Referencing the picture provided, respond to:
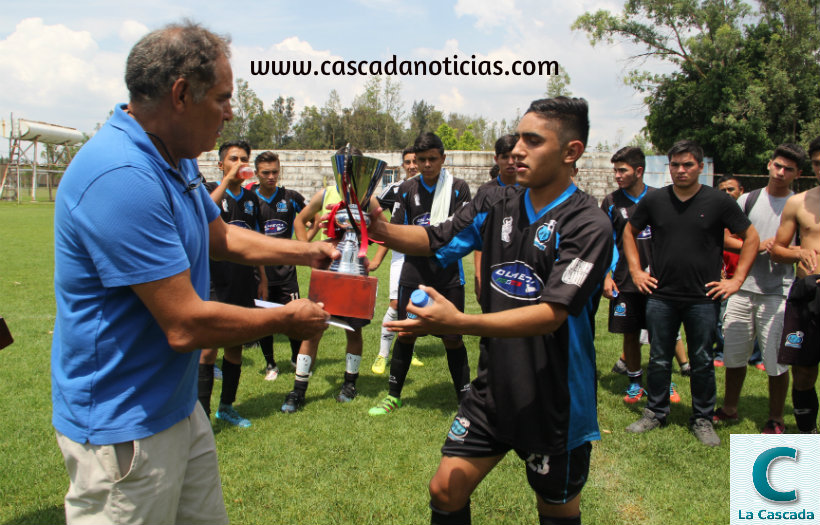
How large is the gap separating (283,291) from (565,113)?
16.3ft

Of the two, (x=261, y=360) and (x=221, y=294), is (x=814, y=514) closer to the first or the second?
(x=221, y=294)

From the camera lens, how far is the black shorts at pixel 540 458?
2797mm

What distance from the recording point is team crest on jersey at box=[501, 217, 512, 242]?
115 inches

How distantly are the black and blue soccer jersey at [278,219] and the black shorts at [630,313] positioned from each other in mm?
3778

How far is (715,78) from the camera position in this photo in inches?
1209

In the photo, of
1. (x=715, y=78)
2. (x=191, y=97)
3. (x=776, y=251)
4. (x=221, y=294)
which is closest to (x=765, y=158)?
(x=715, y=78)

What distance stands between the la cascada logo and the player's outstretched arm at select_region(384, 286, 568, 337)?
99.4 inches

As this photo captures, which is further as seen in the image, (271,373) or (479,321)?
(271,373)

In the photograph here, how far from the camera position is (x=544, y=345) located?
279cm

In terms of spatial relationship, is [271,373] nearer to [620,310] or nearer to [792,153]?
[620,310]

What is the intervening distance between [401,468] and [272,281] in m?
3.21

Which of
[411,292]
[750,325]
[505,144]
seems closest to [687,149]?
[750,325]

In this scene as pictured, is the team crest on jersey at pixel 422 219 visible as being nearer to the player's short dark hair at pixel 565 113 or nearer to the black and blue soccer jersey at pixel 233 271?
the black and blue soccer jersey at pixel 233 271

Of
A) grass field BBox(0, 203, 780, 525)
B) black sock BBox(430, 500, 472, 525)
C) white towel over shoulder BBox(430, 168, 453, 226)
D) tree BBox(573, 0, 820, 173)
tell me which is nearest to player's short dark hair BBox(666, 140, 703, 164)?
white towel over shoulder BBox(430, 168, 453, 226)
